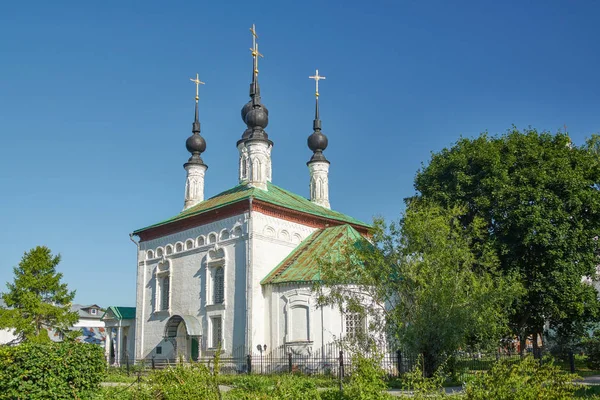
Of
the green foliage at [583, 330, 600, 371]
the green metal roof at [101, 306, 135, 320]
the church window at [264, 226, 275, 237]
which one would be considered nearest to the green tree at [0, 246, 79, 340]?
the green metal roof at [101, 306, 135, 320]

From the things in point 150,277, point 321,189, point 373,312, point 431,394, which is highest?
point 321,189

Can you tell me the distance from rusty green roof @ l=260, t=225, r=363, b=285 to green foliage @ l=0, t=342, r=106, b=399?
1159 centimetres

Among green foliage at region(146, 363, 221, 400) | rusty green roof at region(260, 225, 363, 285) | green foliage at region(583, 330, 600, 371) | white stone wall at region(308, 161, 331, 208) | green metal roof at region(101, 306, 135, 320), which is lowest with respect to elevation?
green foliage at region(583, 330, 600, 371)

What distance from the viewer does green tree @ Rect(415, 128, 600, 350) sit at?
65.5 feet

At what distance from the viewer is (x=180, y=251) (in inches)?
1076

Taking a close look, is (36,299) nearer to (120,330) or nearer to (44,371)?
(120,330)

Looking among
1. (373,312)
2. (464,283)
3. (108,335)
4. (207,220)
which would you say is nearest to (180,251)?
(207,220)

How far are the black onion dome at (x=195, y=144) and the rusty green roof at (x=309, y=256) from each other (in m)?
9.74

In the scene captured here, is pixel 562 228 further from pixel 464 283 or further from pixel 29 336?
pixel 29 336

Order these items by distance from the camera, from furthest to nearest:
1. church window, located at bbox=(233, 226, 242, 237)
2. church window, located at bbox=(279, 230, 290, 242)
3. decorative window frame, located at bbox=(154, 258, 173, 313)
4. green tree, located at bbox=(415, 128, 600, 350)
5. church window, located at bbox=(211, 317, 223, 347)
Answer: decorative window frame, located at bbox=(154, 258, 173, 313)
church window, located at bbox=(279, 230, 290, 242)
church window, located at bbox=(233, 226, 242, 237)
church window, located at bbox=(211, 317, 223, 347)
green tree, located at bbox=(415, 128, 600, 350)

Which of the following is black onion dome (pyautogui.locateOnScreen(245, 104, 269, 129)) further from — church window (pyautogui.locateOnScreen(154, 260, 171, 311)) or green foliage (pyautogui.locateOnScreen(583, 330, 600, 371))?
green foliage (pyautogui.locateOnScreen(583, 330, 600, 371))

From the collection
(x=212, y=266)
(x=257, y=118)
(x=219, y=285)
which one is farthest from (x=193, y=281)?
(x=257, y=118)

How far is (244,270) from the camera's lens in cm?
2400

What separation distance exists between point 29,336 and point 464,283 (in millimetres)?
21224
